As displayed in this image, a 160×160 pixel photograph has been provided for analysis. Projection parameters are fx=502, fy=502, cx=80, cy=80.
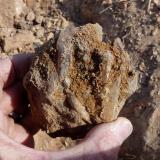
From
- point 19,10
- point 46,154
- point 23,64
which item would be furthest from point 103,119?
point 19,10

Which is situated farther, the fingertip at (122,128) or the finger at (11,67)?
the finger at (11,67)

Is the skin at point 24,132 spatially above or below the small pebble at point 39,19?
below

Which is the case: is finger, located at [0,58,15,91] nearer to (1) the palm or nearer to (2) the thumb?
(1) the palm

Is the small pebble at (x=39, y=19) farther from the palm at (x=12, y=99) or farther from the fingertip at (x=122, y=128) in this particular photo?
the fingertip at (x=122, y=128)

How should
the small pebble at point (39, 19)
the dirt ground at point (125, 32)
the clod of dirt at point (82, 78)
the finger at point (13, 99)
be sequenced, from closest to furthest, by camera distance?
the clod of dirt at point (82, 78), the finger at point (13, 99), the dirt ground at point (125, 32), the small pebble at point (39, 19)

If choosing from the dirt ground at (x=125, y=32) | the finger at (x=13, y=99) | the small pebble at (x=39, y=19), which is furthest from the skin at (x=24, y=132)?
the small pebble at (x=39, y=19)

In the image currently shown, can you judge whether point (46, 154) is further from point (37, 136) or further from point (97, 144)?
point (37, 136)

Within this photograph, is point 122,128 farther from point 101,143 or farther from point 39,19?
point 39,19
